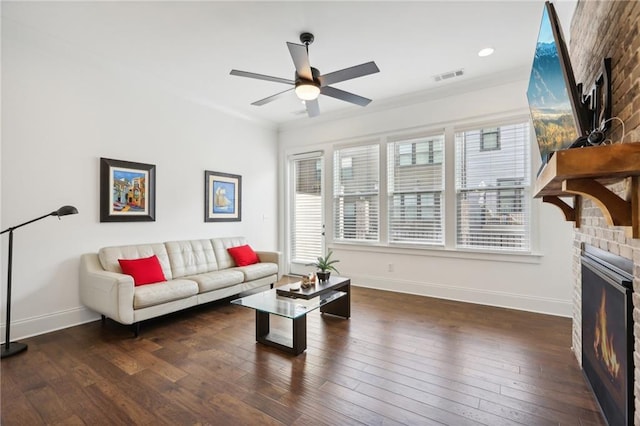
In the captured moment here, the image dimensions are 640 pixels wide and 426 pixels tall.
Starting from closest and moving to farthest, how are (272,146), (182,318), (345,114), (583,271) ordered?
1. (583,271)
2. (182,318)
3. (345,114)
4. (272,146)

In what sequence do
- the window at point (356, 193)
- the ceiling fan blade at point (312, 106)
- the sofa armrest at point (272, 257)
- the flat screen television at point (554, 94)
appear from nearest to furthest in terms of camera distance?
the flat screen television at point (554, 94)
the ceiling fan blade at point (312, 106)
the sofa armrest at point (272, 257)
the window at point (356, 193)

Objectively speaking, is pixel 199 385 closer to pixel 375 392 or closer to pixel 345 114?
pixel 375 392

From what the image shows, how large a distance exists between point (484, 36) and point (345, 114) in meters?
2.49

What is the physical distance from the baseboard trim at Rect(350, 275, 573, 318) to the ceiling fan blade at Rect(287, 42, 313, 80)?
10.8ft

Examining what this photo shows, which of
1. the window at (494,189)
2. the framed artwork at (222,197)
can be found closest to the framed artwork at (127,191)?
the framed artwork at (222,197)

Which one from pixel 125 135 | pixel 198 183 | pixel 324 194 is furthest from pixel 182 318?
pixel 324 194

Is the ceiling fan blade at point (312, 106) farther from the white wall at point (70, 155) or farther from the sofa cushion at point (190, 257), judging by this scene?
the sofa cushion at point (190, 257)

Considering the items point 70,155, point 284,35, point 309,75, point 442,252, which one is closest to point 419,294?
point 442,252

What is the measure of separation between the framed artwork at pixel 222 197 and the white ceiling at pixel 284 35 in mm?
1422

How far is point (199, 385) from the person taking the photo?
219 centimetres

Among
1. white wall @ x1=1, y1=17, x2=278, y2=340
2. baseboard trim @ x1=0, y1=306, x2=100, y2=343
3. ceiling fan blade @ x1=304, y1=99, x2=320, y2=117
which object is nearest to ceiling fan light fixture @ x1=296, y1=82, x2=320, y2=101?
ceiling fan blade @ x1=304, y1=99, x2=320, y2=117

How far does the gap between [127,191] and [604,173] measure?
172 inches

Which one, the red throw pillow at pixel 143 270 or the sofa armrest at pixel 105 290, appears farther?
the red throw pillow at pixel 143 270

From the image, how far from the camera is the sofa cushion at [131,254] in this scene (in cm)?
344
